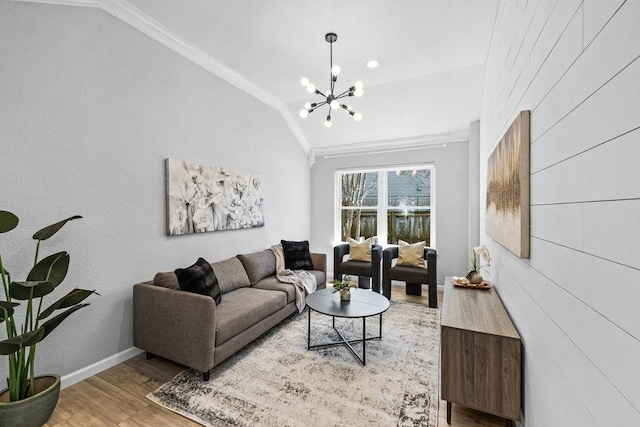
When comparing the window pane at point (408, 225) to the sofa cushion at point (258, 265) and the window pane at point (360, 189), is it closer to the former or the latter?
the window pane at point (360, 189)

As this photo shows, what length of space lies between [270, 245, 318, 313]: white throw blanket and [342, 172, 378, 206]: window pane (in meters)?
2.22

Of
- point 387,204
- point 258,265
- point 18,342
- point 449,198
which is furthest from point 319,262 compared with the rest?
point 18,342

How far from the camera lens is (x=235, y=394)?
2129 millimetres

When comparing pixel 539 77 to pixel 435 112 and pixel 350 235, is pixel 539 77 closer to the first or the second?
pixel 435 112

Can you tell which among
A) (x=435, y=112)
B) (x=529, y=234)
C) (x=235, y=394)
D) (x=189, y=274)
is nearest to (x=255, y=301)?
(x=189, y=274)

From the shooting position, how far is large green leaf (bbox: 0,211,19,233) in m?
1.54

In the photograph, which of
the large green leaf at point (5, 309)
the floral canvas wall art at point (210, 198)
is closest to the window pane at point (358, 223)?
the floral canvas wall art at point (210, 198)

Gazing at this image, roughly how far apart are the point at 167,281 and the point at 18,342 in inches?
46.4

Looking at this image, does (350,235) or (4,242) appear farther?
(350,235)

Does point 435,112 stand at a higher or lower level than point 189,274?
higher

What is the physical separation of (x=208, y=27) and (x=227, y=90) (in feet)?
3.16

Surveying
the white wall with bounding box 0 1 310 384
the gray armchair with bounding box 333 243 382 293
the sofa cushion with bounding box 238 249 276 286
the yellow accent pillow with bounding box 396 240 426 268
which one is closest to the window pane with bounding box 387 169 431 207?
the yellow accent pillow with bounding box 396 240 426 268

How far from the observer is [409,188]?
5.38 meters

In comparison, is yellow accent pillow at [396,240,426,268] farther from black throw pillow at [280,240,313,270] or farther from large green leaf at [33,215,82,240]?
large green leaf at [33,215,82,240]
